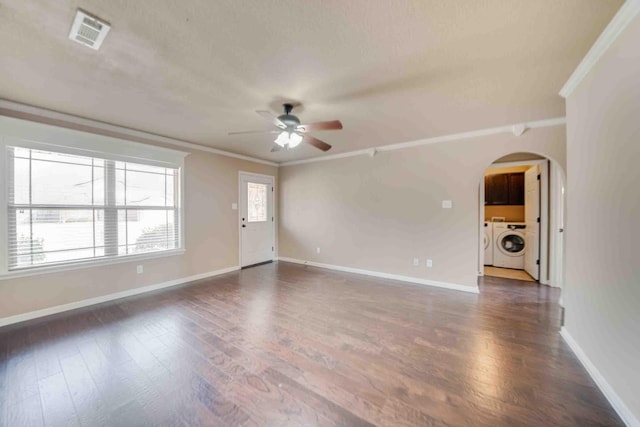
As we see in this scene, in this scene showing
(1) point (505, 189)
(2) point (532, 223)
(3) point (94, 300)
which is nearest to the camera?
(3) point (94, 300)

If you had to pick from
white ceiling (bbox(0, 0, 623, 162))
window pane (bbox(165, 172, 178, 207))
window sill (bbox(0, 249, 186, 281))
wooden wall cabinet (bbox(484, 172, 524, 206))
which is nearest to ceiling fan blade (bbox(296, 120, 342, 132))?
white ceiling (bbox(0, 0, 623, 162))

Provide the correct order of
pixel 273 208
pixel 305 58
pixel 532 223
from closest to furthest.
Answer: pixel 305 58 < pixel 532 223 < pixel 273 208

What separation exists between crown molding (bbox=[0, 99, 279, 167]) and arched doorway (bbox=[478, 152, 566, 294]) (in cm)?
519

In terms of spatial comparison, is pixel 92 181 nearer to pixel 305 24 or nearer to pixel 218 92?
pixel 218 92

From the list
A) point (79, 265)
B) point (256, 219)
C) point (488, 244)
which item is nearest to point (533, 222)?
point (488, 244)

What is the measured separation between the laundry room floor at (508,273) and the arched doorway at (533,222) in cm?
12

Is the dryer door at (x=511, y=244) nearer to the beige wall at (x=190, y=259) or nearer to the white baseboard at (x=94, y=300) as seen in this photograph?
the beige wall at (x=190, y=259)

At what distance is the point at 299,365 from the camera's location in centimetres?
195

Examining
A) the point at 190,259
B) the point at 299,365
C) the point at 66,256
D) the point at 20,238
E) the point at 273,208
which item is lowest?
the point at 299,365

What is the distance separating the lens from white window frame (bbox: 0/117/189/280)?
262cm

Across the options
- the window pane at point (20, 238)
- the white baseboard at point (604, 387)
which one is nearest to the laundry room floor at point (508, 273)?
the white baseboard at point (604, 387)

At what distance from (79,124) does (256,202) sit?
311 centimetres

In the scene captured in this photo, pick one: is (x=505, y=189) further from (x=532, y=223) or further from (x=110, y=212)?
(x=110, y=212)

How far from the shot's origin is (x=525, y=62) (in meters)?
1.94
